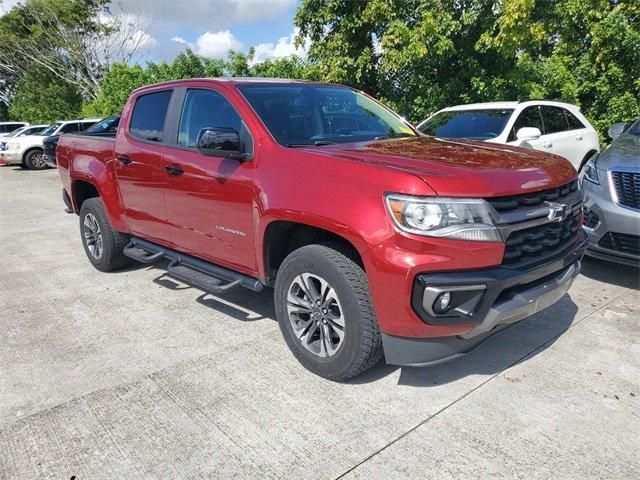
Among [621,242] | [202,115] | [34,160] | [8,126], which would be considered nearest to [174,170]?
[202,115]

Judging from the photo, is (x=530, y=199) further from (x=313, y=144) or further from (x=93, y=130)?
(x=93, y=130)

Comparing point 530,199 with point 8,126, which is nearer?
point 530,199

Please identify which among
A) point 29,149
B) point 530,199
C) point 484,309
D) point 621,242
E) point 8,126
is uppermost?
point 8,126

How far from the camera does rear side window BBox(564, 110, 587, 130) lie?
825cm

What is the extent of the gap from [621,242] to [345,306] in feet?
9.39

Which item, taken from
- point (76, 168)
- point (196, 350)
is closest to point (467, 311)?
point (196, 350)

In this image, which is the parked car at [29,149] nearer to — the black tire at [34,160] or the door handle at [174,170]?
the black tire at [34,160]

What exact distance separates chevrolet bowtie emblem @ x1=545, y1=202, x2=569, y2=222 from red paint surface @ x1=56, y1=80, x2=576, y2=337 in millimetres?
112

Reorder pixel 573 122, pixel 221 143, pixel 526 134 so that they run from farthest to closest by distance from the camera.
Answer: pixel 573 122, pixel 526 134, pixel 221 143

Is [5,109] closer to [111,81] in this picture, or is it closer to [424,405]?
[111,81]

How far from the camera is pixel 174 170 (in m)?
4.00

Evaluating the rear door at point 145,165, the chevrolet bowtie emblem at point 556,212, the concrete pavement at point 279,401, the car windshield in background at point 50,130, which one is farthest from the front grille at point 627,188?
the car windshield in background at point 50,130

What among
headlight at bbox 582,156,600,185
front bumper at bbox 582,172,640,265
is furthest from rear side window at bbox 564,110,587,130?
front bumper at bbox 582,172,640,265

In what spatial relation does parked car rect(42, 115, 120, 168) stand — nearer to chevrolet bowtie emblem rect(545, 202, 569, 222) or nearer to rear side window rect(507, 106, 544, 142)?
rear side window rect(507, 106, 544, 142)
